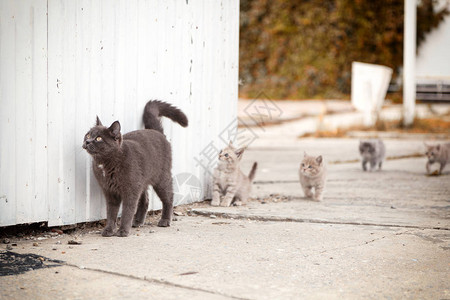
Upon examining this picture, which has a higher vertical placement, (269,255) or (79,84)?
(79,84)

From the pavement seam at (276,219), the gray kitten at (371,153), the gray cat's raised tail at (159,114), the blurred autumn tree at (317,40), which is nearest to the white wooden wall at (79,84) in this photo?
the gray cat's raised tail at (159,114)

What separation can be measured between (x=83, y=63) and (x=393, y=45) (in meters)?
17.0

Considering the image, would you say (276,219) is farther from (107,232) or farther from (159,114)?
(107,232)

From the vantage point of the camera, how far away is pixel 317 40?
809 inches

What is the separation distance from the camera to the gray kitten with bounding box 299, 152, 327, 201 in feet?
22.0

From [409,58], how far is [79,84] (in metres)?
11.1

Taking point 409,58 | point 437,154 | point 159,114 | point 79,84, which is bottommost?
point 437,154

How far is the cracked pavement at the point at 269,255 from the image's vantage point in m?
3.39

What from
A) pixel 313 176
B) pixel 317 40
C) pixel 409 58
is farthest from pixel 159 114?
pixel 317 40

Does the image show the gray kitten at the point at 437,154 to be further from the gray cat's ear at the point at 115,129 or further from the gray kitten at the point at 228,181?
the gray cat's ear at the point at 115,129

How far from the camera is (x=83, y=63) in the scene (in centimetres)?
479

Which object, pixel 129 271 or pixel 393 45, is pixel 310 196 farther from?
pixel 393 45

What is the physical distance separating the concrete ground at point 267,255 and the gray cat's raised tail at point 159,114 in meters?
0.84

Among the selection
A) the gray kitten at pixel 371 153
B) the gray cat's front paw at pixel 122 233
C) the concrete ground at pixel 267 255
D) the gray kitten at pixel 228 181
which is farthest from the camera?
the gray kitten at pixel 371 153
